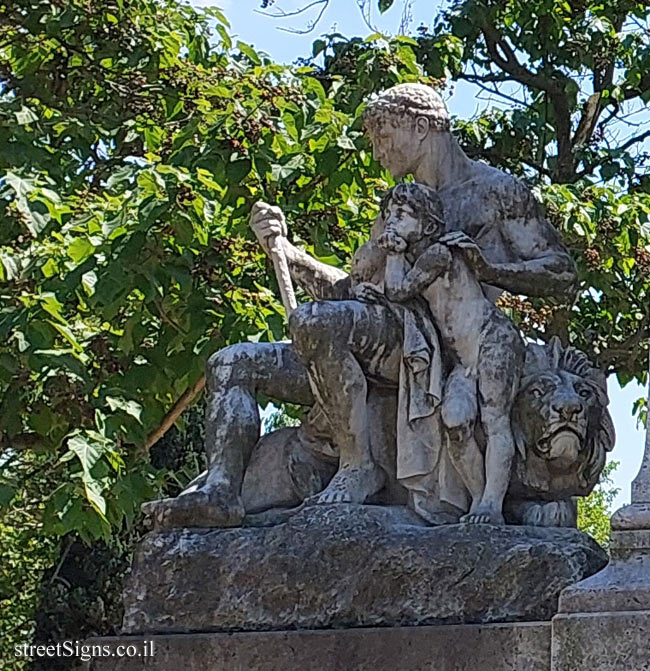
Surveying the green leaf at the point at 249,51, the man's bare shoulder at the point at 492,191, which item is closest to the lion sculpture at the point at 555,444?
the man's bare shoulder at the point at 492,191

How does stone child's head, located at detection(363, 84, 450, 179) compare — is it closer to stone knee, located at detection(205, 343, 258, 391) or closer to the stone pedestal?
stone knee, located at detection(205, 343, 258, 391)

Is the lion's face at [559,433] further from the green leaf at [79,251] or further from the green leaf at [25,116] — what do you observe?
the green leaf at [25,116]

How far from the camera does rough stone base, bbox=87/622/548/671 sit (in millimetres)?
4738

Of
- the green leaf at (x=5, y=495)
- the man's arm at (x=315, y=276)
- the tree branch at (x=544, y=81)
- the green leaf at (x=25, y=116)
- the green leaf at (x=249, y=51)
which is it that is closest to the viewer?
the man's arm at (x=315, y=276)

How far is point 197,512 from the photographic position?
552 centimetres

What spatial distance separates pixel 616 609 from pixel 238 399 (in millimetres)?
1828

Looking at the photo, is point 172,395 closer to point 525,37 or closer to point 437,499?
point 437,499

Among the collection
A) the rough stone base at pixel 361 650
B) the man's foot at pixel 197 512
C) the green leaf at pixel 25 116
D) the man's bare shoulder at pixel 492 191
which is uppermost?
the green leaf at pixel 25 116

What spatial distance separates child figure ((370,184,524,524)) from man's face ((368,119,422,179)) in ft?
0.59

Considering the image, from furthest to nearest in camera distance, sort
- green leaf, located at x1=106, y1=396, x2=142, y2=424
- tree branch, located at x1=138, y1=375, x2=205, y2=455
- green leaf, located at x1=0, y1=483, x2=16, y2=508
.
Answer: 1. tree branch, located at x1=138, y1=375, x2=205, y2=455
2. green leaf, located at x1=106, y1=396, x2=142, y2=424
3. green leaf, located at x1=0, y1=483, x2=16, y2=508

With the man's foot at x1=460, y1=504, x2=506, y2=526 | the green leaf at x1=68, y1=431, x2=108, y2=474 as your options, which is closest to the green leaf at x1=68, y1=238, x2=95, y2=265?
the green leaf at x1=68, y1=431, x2=108, y2=474

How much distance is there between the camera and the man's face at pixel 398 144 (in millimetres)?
5855

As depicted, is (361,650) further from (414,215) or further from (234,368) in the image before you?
(414,215)

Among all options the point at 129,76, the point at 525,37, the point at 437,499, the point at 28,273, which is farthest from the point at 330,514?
the point at 525,37
